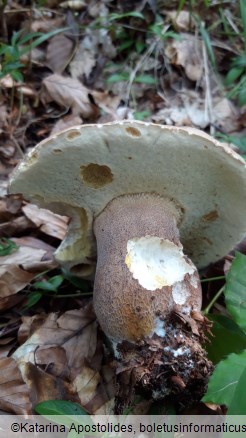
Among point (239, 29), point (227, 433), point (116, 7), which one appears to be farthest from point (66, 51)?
point (227, 433)

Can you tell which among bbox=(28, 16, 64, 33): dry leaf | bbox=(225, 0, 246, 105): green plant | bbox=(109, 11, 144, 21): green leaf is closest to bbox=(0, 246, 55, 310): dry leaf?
bbox=(225, 0, 246, 105): green plant

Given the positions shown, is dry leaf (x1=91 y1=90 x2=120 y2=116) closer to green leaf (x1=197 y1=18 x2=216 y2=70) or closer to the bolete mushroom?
green leaf (x1=197 y1=18 x2=216 y2=70)

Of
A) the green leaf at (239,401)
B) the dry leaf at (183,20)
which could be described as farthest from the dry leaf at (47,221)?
the dry leaf at (183,20)

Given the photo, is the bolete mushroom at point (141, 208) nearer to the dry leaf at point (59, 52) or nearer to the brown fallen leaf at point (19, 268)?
the brown fallen leaf at point (19, 268)

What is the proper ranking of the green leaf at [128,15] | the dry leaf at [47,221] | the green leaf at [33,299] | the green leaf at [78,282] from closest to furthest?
1. the green leaf at [33,299]
2. the green leaf at [78,282]
3. the dry leaf at [47,221]
4. the green leaf at [128,15]

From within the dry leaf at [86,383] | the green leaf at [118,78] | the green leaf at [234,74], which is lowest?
the dry leaf at [86,383]

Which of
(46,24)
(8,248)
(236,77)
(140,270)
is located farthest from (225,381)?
(46,24)
